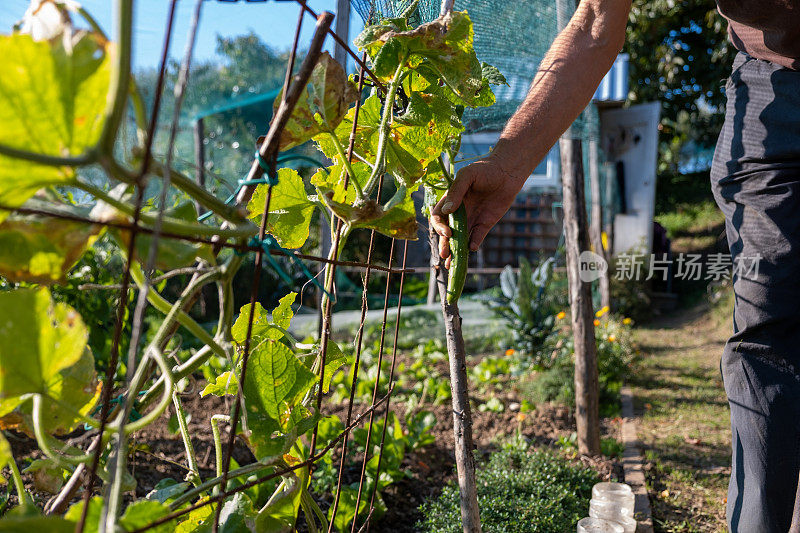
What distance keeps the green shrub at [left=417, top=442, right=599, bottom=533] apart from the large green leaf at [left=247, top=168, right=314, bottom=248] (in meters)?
1.13

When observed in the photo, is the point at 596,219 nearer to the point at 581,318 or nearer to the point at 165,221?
the point at 581,318

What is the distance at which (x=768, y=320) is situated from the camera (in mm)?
1450

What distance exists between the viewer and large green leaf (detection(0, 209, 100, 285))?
0.57m

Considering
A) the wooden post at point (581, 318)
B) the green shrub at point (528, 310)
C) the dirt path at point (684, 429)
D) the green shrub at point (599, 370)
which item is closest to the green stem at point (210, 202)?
the dirt path at point (684, 429)

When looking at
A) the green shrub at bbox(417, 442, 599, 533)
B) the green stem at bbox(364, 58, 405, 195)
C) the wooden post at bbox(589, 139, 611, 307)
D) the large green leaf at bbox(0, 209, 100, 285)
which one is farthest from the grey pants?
the wooden post at bbox(589, 139, 611, 307)

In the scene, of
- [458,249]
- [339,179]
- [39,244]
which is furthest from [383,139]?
[39,244]

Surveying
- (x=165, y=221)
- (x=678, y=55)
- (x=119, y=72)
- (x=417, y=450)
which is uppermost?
(x=678, y=55)

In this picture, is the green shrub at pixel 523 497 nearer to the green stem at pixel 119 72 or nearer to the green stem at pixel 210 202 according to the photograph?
the green stem at pixel 210 202

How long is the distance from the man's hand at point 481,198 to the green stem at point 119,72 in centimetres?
71

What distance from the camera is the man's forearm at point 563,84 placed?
122 centimetres

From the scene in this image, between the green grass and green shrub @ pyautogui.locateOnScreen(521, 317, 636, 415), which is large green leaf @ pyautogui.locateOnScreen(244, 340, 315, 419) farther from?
the green grass

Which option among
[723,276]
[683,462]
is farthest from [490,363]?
[723,276]

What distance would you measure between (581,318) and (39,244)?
2.53 m

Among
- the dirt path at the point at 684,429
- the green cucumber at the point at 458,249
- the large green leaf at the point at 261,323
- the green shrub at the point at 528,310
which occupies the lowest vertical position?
the dirt path at the point at 684,429
